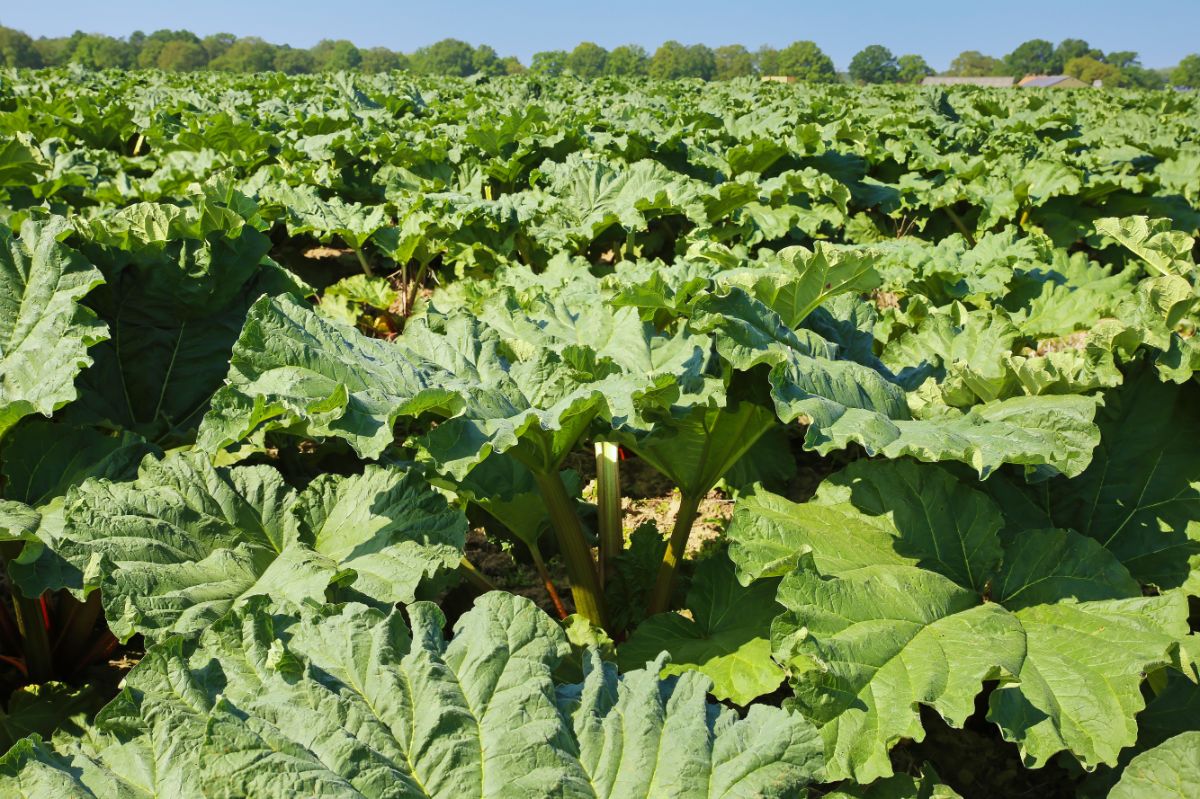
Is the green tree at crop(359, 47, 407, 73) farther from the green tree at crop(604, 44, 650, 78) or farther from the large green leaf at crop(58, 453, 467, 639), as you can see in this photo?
the large green leaf at crop(58, 453, 467, 639)

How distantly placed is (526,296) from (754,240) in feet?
7.34

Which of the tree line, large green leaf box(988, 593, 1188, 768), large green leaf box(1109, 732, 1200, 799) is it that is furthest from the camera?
the tree line

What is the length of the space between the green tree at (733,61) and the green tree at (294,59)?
38815 mm

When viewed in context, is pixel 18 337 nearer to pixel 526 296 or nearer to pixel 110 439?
pixel 110 439

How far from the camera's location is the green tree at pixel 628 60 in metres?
75.2

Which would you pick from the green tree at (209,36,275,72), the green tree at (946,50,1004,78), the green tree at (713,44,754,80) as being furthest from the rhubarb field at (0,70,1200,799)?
the green tree at (946,50,1004,78)

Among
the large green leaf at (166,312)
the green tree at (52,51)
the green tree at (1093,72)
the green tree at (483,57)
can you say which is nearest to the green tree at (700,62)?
the green tree at (483,57)

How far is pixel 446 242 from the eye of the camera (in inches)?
208

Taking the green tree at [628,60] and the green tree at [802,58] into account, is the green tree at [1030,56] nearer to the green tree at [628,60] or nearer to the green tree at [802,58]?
the green tree at [802,58]

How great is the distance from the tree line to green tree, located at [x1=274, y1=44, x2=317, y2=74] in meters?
0.09

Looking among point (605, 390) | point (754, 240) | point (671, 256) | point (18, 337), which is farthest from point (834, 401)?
point (671, 256)

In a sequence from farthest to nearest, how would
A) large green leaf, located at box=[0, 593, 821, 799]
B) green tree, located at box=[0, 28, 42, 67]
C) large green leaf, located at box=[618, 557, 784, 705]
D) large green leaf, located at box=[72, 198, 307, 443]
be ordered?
green tree, located at box=[0, 28, 42, 67] → large green leaf, located at box=[72, 198, 307, 443] → large green leaf, located at box=[618, 557, 784, 705] → large green leaf, located at box=[0, 593, 821, 799]

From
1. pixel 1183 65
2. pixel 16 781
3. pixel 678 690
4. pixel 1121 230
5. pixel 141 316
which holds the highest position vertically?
pixel 1183 65

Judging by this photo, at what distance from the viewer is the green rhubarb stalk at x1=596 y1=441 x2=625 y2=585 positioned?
2.73m
